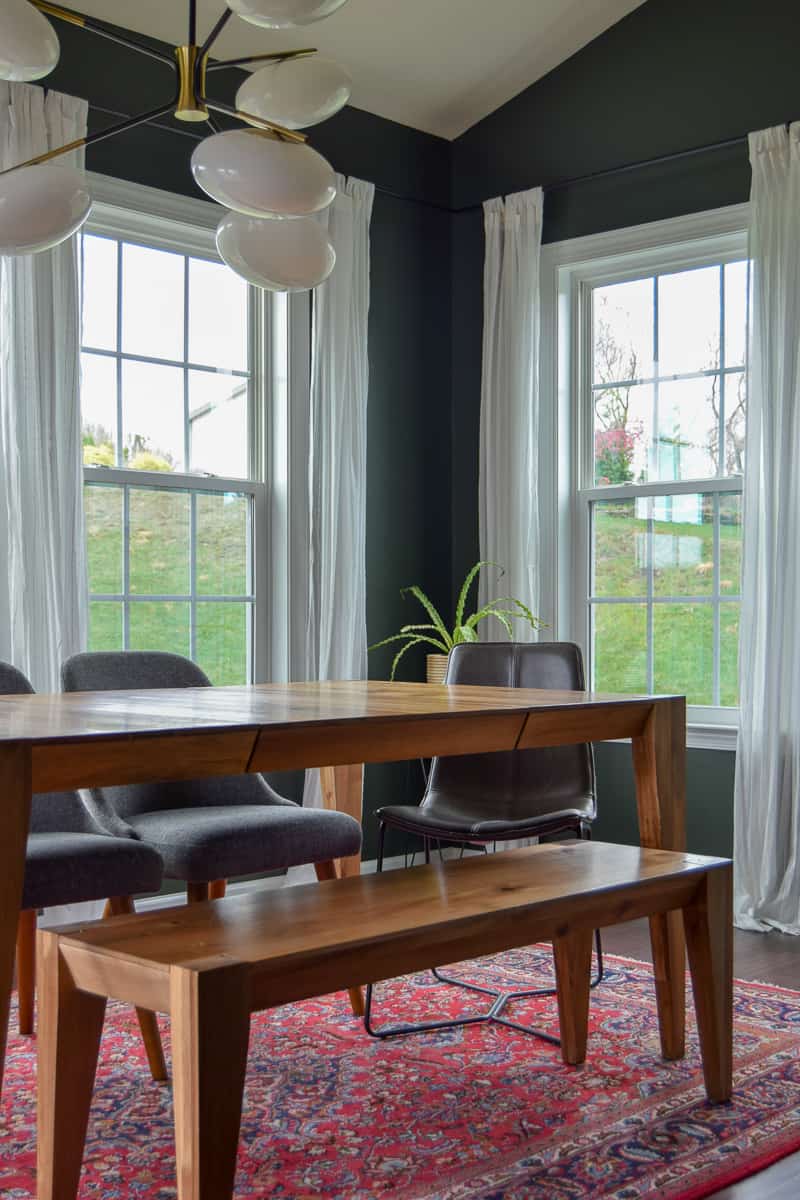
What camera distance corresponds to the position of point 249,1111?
2.49 metres

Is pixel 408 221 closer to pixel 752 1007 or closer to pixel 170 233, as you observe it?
pixel 170 233

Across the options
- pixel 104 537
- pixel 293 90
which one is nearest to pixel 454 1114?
pixel 293 90

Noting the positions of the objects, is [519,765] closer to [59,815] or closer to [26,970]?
[59,815]

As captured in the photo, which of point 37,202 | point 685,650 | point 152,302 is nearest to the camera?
point 37,202

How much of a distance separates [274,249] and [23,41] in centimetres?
60

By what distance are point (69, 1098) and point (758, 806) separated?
2.76 metres

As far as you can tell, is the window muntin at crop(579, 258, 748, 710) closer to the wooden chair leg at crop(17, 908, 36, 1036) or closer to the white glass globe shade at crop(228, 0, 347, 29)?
the wooden chair leg at crop(17, 908, 36, 1036)

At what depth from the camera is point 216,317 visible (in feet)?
15.1

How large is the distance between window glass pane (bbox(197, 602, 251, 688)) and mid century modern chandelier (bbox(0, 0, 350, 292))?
6.89 feet

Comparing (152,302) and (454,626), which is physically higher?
(152,302)

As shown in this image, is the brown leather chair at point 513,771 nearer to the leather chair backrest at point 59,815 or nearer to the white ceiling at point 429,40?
the leather chair backrest at point 59,815

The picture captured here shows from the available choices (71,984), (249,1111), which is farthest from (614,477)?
(71,984)

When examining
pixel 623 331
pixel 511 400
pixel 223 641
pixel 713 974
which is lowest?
pixel 713 974

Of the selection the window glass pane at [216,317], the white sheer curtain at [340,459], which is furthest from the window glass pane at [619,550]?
the window glass pane at [216,317]
